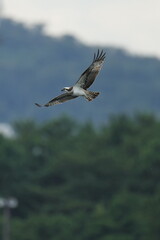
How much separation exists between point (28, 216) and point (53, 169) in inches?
280

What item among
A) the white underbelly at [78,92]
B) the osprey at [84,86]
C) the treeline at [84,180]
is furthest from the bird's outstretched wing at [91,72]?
the treeline at [84,180]

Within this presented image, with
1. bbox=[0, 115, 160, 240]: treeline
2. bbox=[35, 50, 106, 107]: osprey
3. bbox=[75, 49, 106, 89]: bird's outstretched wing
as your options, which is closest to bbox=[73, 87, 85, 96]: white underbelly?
bbox=[35, 50, 106, 107]: osprey

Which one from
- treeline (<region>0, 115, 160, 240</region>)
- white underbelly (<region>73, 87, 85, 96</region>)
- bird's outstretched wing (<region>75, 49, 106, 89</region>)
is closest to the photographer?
white underbelly (<region>73, 87, 85, 96</region>)

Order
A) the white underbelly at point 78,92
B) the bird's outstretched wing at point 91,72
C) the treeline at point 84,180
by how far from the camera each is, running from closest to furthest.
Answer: the white underbelly at point 78,92
the bird's outstretched wing at point 91,72
the treeline at point 84,180

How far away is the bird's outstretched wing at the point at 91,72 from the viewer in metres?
10.9

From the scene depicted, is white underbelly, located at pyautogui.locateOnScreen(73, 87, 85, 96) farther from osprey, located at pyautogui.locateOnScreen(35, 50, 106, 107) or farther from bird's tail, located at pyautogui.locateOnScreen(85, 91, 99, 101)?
bird's tail, located at pyautogui.locateOnScreen(85, 91, 99, 101)

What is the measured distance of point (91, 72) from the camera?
11.2 meters

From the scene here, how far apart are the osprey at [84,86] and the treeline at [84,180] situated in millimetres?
38272

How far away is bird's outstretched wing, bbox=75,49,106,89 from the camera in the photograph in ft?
35.8

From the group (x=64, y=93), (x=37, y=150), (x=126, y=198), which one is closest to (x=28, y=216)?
(x=126, y=198)

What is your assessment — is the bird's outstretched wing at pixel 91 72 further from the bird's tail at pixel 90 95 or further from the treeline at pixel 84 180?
the treeline at pixel 84 180

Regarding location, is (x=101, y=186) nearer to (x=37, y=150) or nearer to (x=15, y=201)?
(x=15, y=201)

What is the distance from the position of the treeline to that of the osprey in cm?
3827

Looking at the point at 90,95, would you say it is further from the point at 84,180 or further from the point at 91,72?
the point at 84,180
